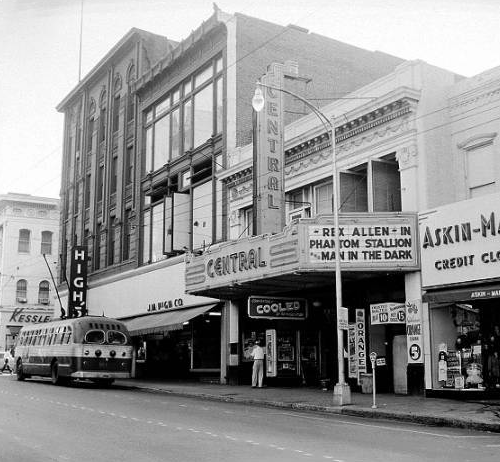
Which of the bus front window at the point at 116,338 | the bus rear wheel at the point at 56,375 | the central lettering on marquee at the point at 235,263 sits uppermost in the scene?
the central lettering on marquee at the point at 235,263

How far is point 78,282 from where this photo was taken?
47.3m

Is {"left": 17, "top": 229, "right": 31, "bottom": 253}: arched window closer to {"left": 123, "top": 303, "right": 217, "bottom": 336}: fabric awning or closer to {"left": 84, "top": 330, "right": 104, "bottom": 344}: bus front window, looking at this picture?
{"left": 123, "top": 303, "right": 217, "bottom": 336}: fabric awning

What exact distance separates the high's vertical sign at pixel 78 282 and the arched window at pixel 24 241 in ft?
84.6

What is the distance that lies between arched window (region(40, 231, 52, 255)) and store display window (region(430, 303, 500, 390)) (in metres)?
56.3

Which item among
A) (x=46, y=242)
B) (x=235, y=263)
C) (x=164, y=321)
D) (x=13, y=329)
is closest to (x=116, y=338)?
(x=164, y=321)

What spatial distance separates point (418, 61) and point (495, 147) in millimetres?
4078

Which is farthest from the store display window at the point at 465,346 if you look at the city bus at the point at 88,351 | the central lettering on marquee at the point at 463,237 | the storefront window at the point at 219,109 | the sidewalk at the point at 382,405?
the storefront window at the point at 219,109

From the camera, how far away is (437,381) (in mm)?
21984

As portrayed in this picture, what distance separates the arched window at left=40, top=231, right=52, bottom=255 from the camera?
2837 inches

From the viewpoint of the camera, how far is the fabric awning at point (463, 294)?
20.0m

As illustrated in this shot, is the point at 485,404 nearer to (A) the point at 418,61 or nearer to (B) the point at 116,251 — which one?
(A) the point at 418,61

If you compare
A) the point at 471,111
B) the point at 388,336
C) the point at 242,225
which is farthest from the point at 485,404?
the point at 242,225

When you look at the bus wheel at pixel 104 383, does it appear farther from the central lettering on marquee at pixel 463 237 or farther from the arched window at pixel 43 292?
the arched window at pixel 43 292

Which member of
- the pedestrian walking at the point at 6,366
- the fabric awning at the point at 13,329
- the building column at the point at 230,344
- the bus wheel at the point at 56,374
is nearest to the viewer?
the building column at the point at 230,344
